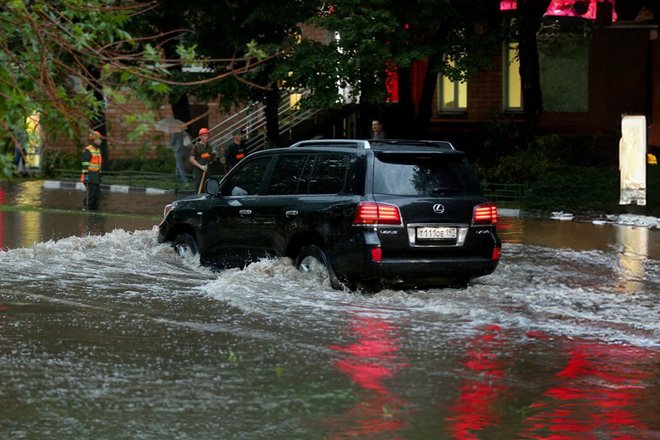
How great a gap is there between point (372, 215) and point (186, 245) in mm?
3824

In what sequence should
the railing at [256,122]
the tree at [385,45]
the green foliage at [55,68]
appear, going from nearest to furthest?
the green foliage at [55,68] → the tree at [385,45] → the railing at [256,122]

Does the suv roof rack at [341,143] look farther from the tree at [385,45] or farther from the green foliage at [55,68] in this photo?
the tree at [385,45]

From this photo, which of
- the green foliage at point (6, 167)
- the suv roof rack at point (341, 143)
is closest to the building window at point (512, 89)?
the suv roof rack at point (341, 143)

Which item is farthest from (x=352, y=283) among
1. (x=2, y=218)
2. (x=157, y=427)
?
(x=2, y=218)

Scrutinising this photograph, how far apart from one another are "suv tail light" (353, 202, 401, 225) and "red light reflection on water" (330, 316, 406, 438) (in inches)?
50.4

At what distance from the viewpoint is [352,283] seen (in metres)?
13.8

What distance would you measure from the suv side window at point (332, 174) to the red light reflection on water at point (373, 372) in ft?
6.32

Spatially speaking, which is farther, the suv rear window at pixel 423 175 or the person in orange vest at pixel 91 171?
the person in orange vest at pixel 91 171

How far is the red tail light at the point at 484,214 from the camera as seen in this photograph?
1389 cm

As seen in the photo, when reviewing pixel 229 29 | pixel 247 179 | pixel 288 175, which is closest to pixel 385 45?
pixel 229 29

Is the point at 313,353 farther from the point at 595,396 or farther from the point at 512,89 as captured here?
the point at 512,89

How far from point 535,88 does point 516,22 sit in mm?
1642

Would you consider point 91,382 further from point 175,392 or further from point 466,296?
point 466,296

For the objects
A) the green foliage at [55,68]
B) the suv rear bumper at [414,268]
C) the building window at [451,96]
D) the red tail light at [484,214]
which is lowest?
the suv rear bumper at [414,268]
